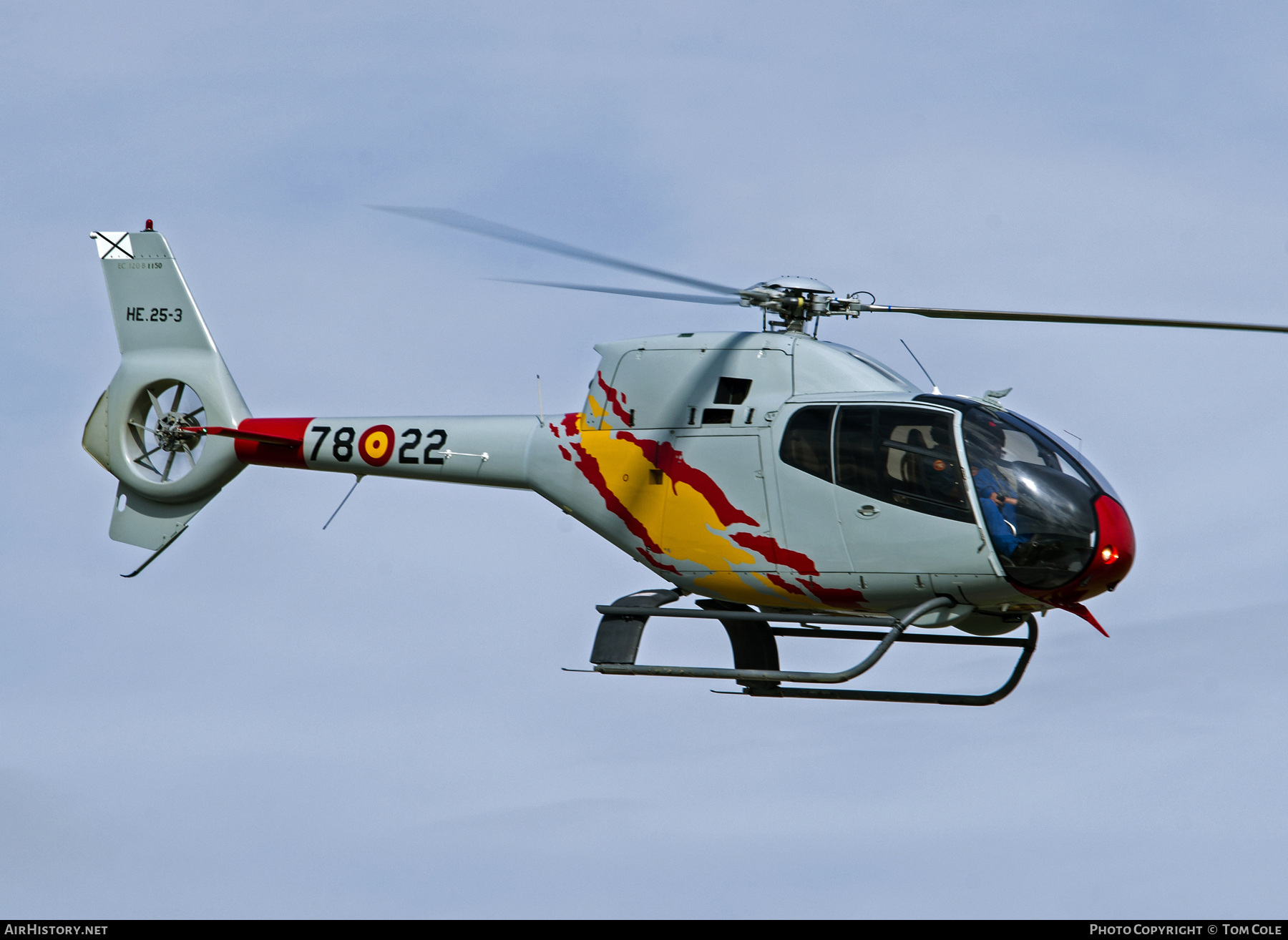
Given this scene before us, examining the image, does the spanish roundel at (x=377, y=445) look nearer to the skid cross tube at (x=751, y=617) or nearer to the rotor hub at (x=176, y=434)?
the rotor hub at (x=176, y=434)

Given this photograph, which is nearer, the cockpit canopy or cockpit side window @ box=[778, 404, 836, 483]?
the cockpit canopy

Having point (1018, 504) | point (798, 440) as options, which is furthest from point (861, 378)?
point (1018, 504)

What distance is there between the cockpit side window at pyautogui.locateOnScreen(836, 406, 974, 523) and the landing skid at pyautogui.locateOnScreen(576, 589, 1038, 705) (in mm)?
998

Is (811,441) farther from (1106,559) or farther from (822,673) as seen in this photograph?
(1106,559)

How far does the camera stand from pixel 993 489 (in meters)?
14.0

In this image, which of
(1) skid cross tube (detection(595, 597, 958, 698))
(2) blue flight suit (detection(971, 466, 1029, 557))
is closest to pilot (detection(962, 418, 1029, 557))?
(2) blue flight suit (detection(971, 466, 1029, 557))

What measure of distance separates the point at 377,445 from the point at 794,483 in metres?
5.34

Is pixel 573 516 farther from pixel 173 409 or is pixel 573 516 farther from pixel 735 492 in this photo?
pixel 173 409

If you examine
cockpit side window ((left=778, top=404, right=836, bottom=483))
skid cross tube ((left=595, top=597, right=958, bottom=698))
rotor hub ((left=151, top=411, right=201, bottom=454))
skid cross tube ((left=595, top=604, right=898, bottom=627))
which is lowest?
skid cross tube ((left=595, top=597, right=958, bottom=698))

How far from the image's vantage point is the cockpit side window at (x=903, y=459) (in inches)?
556

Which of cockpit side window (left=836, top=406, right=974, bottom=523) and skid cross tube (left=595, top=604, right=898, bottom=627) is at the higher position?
cockpit side window (left=836, top=406, right=974, bottom=523)

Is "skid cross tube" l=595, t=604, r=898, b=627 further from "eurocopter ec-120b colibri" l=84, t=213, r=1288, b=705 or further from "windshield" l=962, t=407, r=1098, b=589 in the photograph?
"windshield" l=962, t=407, r=1098, b=589

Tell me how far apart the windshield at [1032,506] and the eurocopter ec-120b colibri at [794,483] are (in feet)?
0.05

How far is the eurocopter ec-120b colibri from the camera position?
46.0ft
